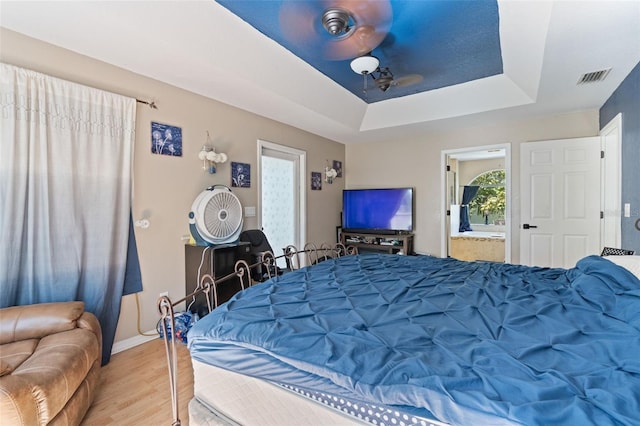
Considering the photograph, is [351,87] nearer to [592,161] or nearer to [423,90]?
[423,90]

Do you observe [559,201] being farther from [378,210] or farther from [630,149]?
[378,210]

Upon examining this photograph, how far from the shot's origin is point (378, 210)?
510 centimetres

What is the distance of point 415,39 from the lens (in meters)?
2.67

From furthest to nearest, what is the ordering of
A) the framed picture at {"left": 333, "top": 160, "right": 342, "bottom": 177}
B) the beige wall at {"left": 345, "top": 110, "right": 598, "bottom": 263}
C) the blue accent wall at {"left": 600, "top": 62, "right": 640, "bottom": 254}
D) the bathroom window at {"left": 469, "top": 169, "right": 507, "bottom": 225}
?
1. the bathroom window at {"left": 469, "top": 169, "right": 507, "bottom": 225}
2. the framed picture at {"left": 333, "top": 160, "right": 342, "bottom": 177}
3. the beige wall at {"left": 345, "top": 110, "right": 598, "bottom": 263}
4. the blue accent wall at {"left": 600, "top": 62, "right": 640, "bottom": 254}

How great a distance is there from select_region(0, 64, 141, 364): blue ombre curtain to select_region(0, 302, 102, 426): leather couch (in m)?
0.36

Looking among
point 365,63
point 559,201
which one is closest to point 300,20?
point 365,63

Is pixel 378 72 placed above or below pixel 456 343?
above

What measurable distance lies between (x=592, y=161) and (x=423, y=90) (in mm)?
2206

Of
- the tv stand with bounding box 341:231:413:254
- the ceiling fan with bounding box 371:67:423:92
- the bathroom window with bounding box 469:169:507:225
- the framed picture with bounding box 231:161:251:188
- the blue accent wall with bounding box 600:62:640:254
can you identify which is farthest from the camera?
the bathroom window with bounding box 469:169:507:225

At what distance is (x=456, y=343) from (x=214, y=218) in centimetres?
233

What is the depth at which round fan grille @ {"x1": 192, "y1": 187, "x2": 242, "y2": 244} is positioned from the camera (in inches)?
108

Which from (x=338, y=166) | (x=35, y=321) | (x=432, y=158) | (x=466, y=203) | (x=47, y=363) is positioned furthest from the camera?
(x=466, y=203)

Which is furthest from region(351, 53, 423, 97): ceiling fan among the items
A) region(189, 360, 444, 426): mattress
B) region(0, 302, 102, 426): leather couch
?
region(0, 302, 102, 426): leather couch

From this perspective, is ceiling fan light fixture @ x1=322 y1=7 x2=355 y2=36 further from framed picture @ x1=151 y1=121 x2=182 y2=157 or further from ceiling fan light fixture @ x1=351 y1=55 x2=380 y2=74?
framed picture @ x1=151 y1=121 x2=182 y2=157
